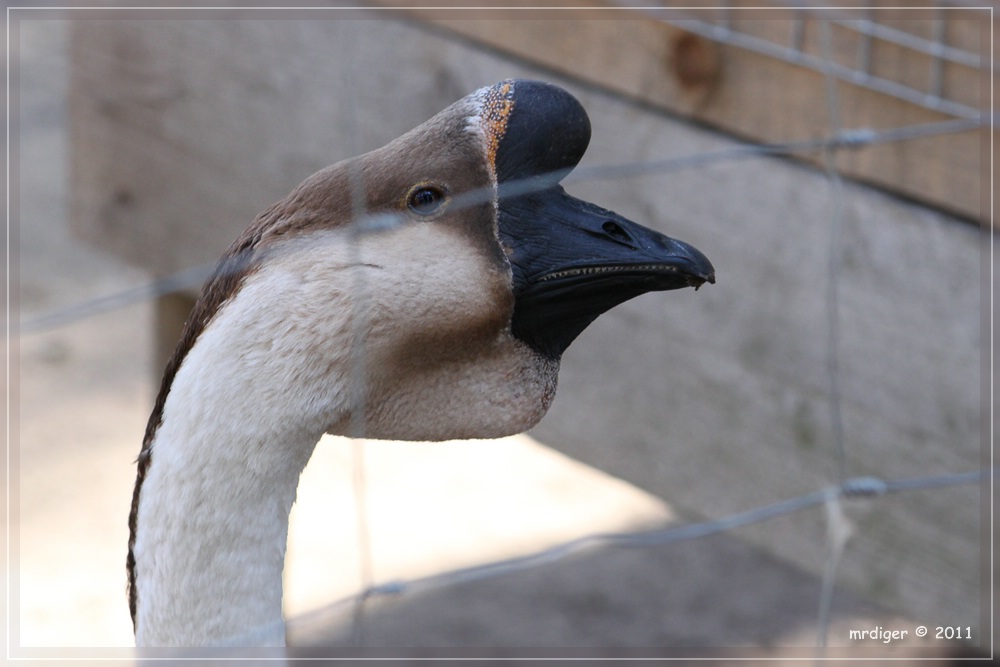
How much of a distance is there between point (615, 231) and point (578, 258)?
0.06 metres

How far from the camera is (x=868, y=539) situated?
7.94 feet

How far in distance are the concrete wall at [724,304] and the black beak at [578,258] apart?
33.2 inches

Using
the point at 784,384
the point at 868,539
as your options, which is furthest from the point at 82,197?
the point at 868,539

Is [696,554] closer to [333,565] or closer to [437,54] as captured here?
[333,565]

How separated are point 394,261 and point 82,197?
6.36ft

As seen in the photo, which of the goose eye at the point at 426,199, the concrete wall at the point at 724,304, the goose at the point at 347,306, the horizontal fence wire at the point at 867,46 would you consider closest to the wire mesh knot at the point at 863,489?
the concrete wall at the point at 724,304

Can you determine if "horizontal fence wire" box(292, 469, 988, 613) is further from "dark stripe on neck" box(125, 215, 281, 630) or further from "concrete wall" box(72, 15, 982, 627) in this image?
"dark stripe on neck" box(125, 215, 281, 630)

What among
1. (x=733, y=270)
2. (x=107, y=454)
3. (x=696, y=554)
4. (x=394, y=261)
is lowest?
(x=696, y=554)

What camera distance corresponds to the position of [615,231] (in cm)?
141

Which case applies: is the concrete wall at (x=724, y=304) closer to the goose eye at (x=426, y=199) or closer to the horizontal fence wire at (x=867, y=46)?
the horizontal fence wire at (x=867, y=46)

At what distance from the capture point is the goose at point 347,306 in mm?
1364

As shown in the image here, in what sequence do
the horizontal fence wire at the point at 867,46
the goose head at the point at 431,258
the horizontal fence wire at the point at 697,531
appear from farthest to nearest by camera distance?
1. the horizontal fence wire at the point at 867,46
2. the horizontal fence wire at the point at 697,531
3. the goose head at the point at 431,258

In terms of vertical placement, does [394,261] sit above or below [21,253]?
above

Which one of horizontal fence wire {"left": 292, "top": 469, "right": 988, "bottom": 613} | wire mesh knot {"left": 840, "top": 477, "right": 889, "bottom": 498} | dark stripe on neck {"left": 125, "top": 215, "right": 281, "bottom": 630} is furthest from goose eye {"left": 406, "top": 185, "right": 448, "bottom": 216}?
wire mesh knot {"left": 840, "top": 477, "right": 889, "bottom": 498}
